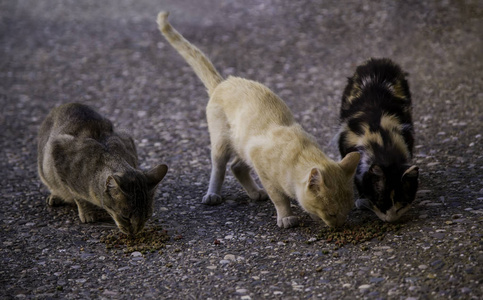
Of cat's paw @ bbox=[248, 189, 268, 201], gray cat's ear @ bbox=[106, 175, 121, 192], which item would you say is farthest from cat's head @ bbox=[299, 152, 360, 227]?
gray cat's ear @ bbox=[106, 175, 121, 192]

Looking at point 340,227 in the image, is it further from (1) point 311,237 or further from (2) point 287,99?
(2) point 287,99

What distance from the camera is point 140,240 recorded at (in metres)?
4.87

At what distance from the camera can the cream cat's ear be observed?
177 inches

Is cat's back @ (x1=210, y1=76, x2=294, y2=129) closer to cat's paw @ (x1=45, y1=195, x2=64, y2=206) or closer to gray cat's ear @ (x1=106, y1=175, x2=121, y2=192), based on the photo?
gray cat's ear @ (x1=106, y1=175, x2=121, y2=192)

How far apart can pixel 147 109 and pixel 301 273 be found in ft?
15.2

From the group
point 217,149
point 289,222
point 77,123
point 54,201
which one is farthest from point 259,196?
point 54,201

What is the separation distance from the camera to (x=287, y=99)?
8109 millimetres

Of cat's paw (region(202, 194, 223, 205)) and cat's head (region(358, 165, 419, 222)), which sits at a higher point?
cat's head (region(358, 165, 419, 222))

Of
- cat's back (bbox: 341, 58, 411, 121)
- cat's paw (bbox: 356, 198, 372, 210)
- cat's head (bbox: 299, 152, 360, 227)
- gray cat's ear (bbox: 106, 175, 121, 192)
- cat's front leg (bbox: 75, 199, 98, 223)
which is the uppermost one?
cat's back (bbox: 341, 58, 411, 121)

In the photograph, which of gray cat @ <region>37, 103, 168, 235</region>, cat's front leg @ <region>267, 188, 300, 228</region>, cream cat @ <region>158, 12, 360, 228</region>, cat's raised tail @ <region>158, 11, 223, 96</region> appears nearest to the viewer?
cream cat @ <region>158, 12, 360, 228</region>

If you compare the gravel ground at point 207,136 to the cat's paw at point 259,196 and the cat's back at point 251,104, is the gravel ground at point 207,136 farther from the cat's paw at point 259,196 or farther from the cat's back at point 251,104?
the cat's back at point 251,104

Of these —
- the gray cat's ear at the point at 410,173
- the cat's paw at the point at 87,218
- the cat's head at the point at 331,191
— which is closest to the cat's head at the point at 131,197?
the cat's paw at the point at 87,218

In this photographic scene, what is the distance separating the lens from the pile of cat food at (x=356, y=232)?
4.54 meters

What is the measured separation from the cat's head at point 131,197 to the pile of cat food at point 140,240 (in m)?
0.12
